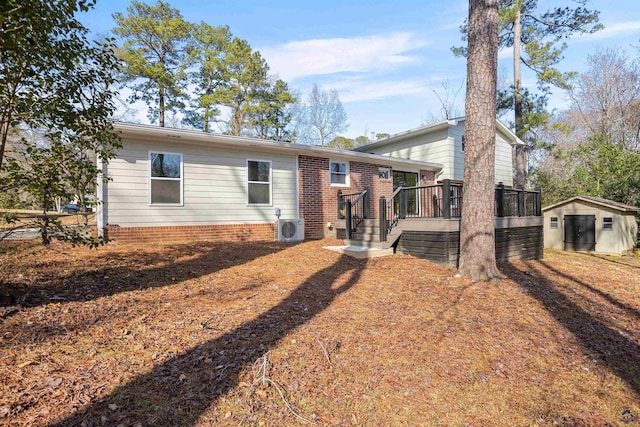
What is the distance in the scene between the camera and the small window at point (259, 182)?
388 inches

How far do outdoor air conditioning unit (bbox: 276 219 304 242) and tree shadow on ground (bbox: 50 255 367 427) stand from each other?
5.84 metres

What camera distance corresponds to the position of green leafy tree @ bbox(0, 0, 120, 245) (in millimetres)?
3180

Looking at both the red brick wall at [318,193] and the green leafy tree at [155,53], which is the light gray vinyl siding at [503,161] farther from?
the green leafy tree at [155,53]

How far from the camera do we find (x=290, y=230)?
32.8 feet

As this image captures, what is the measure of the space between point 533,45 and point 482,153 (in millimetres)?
13172

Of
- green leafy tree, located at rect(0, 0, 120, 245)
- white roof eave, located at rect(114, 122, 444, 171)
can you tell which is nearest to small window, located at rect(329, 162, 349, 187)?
white roof eave, located at rect(114, 122, 444, 171)

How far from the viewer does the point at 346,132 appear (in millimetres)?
32156

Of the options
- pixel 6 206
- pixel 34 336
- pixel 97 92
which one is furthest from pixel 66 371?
pixel 97 92

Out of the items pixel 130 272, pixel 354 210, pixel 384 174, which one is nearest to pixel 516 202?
pixel 354 210

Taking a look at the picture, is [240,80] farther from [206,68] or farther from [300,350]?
[300,350]

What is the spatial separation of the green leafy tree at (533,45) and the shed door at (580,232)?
2.47 m

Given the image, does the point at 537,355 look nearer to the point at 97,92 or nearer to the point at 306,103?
the point at 97,92

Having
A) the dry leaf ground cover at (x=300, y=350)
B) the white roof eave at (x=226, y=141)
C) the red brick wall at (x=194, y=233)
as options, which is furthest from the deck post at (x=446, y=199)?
the red brick wall at (x=194, y=233)

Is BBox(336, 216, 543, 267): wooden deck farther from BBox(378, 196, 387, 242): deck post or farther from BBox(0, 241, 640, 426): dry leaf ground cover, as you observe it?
BBox(0, 241, 640, 426): dry leaf ground cover
